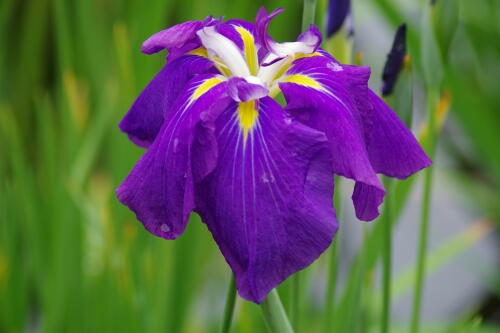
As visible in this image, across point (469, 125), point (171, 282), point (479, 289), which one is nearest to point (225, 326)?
point (171, 282)

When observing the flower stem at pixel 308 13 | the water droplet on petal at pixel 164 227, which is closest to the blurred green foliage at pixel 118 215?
the flower stem at pixel 308 13

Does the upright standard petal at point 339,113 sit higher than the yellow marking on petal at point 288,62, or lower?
lower

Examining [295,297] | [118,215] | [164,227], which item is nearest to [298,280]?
[295,297]

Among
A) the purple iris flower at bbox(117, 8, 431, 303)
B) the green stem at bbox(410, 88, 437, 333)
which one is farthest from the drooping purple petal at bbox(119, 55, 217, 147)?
the green stem at bbox(410, 88, 437, 333)

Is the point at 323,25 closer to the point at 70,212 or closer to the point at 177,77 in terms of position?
the point at 177,77

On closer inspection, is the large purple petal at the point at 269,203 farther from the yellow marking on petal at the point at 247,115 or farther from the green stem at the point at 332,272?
the green stem at the point at 332,272

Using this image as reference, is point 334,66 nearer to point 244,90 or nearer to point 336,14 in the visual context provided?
point 244,90
